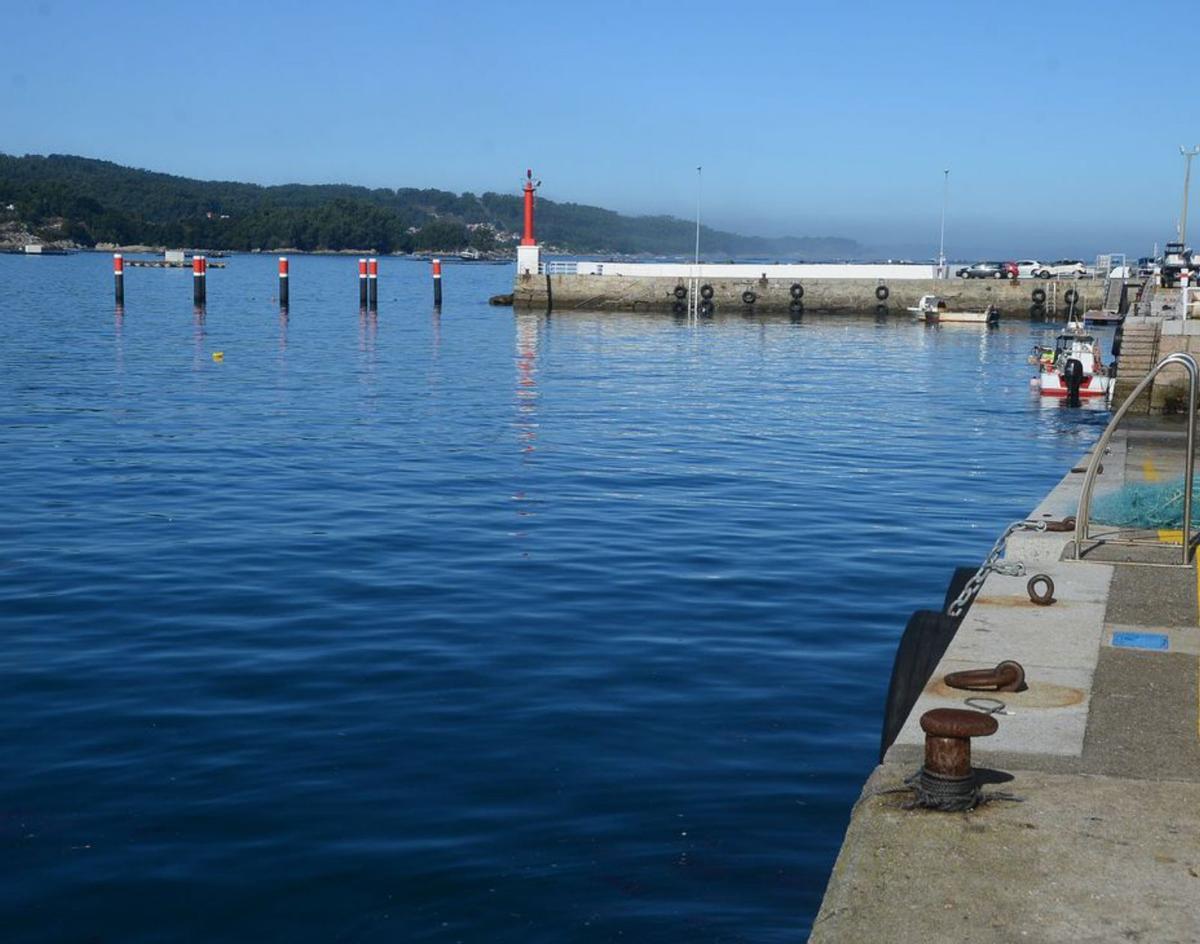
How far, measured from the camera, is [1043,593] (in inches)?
434

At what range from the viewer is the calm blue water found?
8.95 m

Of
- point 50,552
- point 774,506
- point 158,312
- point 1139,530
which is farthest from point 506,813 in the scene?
point 158,312

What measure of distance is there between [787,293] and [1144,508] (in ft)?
250

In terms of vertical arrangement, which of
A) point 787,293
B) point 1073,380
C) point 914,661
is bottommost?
point 1073,380

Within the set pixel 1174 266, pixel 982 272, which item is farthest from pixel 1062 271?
pixel 1174 266

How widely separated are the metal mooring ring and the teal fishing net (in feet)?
11.2

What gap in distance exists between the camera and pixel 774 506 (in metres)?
23.1

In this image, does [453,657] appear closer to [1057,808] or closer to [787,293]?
[1057,808]

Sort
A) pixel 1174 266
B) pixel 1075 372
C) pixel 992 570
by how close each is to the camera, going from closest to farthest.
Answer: pixel 992 570, pixel 1075 372, pixel 1174 266

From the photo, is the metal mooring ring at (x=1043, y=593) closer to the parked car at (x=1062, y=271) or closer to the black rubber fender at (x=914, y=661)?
the black rubber fender at (x=914, y=661)

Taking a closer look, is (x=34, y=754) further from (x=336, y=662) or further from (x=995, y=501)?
(x=995, y=501)

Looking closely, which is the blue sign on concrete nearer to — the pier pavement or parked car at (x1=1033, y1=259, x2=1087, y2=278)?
the pier pavement

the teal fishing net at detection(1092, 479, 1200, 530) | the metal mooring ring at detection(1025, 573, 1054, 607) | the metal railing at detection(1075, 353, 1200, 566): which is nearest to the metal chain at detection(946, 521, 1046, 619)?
the metal mooring ring at detection(1025, 573, 1054, 607)

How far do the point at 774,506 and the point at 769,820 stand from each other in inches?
522
